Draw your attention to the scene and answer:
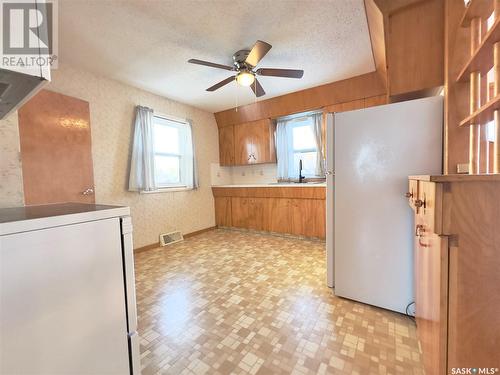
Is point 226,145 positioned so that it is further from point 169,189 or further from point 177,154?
point 169,189

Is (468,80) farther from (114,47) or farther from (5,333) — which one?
(114,47)

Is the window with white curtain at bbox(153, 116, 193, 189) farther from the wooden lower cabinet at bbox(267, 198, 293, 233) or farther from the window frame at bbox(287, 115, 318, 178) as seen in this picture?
the window frame at bbox(287, 115, 318, 178)

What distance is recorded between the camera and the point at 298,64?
2531 mm

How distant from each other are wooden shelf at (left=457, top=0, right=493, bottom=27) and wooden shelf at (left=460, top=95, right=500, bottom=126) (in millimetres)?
514

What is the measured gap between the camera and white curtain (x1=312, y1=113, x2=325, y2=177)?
3.52 metres

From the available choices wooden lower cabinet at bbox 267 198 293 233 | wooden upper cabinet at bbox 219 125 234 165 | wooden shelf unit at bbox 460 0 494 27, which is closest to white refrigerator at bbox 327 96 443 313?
wooden shelf unit at bbox 460 0 494 27

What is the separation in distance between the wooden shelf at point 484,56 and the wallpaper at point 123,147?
3.33 meters

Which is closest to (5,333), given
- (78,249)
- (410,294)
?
(78,249)

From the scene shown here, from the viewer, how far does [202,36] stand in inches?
77.0

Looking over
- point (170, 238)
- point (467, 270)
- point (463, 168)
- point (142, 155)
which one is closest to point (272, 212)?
point (170, 238)

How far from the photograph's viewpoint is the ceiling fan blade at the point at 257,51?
1783 millimetres

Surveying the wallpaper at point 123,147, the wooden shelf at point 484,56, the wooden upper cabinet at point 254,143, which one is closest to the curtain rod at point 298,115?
the wooden upper cabinet at point 254,143

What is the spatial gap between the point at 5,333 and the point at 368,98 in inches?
142

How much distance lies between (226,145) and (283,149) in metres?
1.20
